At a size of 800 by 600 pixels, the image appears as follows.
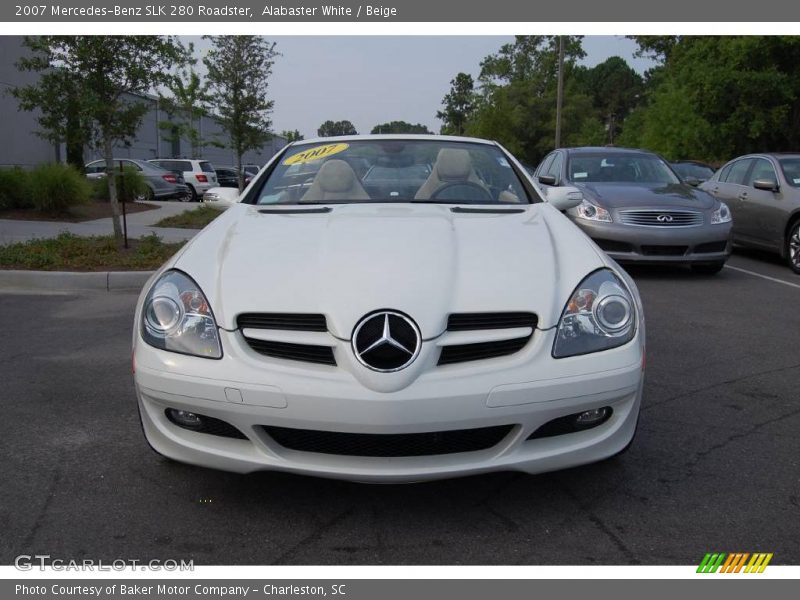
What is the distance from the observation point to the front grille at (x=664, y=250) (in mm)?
8719

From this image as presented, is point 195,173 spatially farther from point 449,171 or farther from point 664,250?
point 449,171

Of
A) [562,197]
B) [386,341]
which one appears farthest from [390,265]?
[562,197]

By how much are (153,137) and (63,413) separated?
40.2m

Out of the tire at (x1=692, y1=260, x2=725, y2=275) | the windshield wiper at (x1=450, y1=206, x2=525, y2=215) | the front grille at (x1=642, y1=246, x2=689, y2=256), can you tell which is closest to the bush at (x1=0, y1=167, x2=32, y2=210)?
the front grille at (x1=642, y1=246, x2=689, y2=256)

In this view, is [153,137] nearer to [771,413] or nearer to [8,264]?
[8,264]

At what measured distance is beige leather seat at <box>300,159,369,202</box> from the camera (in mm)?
4262

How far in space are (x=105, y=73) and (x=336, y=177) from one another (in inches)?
273

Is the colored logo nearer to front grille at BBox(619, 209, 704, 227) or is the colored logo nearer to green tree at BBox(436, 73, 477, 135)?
front grille at BBox(619, 209, 704, 227)

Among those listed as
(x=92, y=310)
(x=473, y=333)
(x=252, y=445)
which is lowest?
(x=92, y=310)

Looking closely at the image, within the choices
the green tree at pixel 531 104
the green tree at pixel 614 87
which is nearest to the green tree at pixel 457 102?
the green tree at pixel 614 87

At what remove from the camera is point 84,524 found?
9.41 feet

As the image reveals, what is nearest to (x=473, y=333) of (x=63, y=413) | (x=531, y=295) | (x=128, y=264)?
(x=531, y=295)

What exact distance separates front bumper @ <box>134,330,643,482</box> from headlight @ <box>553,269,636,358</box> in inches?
2.1

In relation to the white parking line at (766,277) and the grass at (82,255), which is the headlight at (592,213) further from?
the grass at (82,255)
